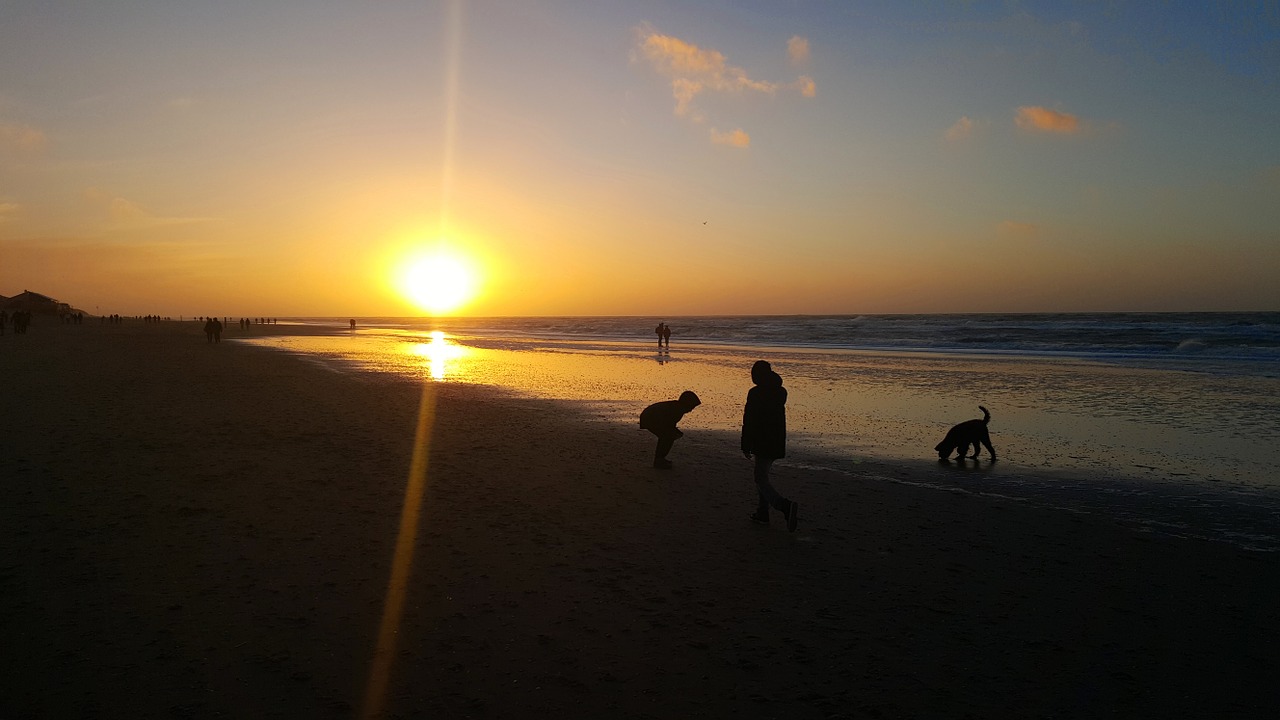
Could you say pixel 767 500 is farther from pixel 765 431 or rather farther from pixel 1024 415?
pixel 1024 415

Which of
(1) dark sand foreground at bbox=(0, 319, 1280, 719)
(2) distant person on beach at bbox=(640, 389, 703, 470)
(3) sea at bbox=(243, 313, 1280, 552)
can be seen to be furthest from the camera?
(2) distant person on beach at bbox=(640, 389, 703, 470)

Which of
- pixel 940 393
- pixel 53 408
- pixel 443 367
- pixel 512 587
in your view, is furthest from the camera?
pixel 443 367

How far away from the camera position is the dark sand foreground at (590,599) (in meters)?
4.06

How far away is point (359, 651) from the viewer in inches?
176

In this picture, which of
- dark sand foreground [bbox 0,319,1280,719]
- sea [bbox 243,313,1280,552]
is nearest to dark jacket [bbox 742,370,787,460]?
dark sand foreground [bbox 0,319,1280,719]

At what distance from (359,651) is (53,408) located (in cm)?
1442

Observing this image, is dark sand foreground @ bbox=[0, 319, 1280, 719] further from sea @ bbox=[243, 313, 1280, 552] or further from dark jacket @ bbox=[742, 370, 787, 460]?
sea @ bbox=[243, 313, 1280, 552]

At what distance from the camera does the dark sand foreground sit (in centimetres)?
406

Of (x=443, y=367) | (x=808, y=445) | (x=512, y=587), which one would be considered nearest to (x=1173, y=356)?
(x=808, y=445)

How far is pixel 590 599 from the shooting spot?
5.46 metres

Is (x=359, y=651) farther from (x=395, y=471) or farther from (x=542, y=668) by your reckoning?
(x=395, y=471)

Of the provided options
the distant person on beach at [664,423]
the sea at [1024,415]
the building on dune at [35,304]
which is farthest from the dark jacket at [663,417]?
the building on dune at [35,304]

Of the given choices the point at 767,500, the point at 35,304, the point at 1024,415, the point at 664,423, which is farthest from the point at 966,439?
the point at 35,304

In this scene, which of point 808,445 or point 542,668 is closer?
point 542,668
